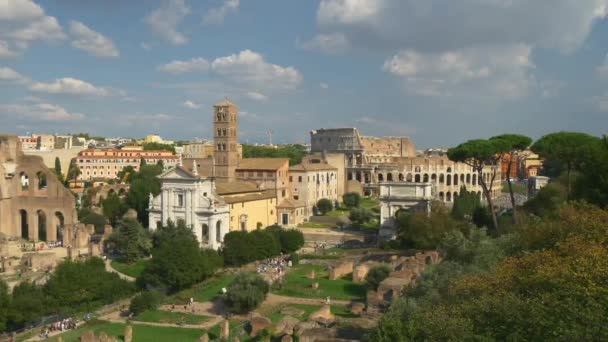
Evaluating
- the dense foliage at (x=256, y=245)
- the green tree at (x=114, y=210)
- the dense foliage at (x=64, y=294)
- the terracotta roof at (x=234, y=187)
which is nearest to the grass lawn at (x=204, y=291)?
the dense foliage at (x=256, y=245)

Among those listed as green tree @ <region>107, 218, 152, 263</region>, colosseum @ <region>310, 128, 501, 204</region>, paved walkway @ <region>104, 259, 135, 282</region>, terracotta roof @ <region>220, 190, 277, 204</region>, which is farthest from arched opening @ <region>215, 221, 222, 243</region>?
colosseum @ <region>310, 128, 501, 204</region>

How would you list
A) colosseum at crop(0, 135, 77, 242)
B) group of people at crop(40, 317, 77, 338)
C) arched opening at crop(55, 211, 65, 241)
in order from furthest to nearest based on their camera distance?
1. arched opening at crop(55, 211, 65, 241)
2. colosseum at crop(0, 135, 77, 242)
3. group of people at crop(40, 317, 77, 338)

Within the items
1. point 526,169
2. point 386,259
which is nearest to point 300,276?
point 386,259

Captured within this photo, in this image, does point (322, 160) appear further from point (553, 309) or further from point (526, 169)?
point (553, 309)

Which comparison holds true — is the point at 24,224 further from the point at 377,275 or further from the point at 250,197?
the point at 377,275

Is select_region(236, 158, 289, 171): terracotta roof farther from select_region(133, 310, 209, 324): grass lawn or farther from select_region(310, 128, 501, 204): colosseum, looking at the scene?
select_region(133, 310, 209, 324): grass lawn
